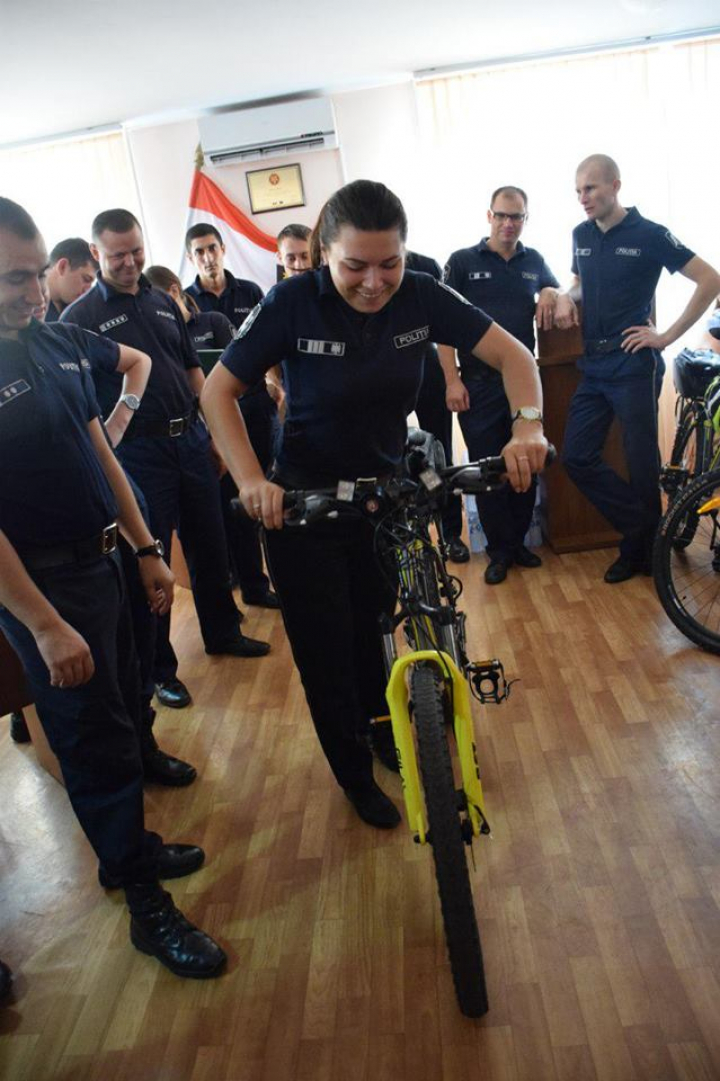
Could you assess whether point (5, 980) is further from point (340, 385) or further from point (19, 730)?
point (340, 385)

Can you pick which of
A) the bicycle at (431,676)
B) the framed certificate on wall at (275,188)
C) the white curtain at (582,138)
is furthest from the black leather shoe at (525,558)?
the framed certificate on wall at (275,188)

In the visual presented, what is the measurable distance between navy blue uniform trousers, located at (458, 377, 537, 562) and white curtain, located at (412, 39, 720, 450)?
2.49m

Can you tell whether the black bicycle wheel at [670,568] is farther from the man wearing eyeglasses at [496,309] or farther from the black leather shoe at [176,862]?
the black leather shoe at [176,862]

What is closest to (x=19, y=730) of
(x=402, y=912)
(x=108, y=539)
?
(x=108, y=539)

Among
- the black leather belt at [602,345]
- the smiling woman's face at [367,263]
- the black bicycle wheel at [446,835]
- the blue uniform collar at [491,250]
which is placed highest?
the smiling woman's face at [367,263]

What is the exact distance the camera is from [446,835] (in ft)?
4.60

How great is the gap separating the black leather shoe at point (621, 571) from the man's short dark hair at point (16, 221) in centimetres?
260

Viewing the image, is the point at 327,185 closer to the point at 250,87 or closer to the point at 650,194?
the point at 250,87

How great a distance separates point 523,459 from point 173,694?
5.97 feet

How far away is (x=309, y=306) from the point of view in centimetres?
167

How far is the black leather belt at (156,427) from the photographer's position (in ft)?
9.00

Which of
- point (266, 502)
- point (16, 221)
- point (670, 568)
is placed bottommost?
point (670, 568)

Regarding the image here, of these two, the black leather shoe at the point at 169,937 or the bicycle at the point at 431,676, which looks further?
the black leather shoe at the point at 169,937

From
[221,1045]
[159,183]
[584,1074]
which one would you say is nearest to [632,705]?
[584,1074]
